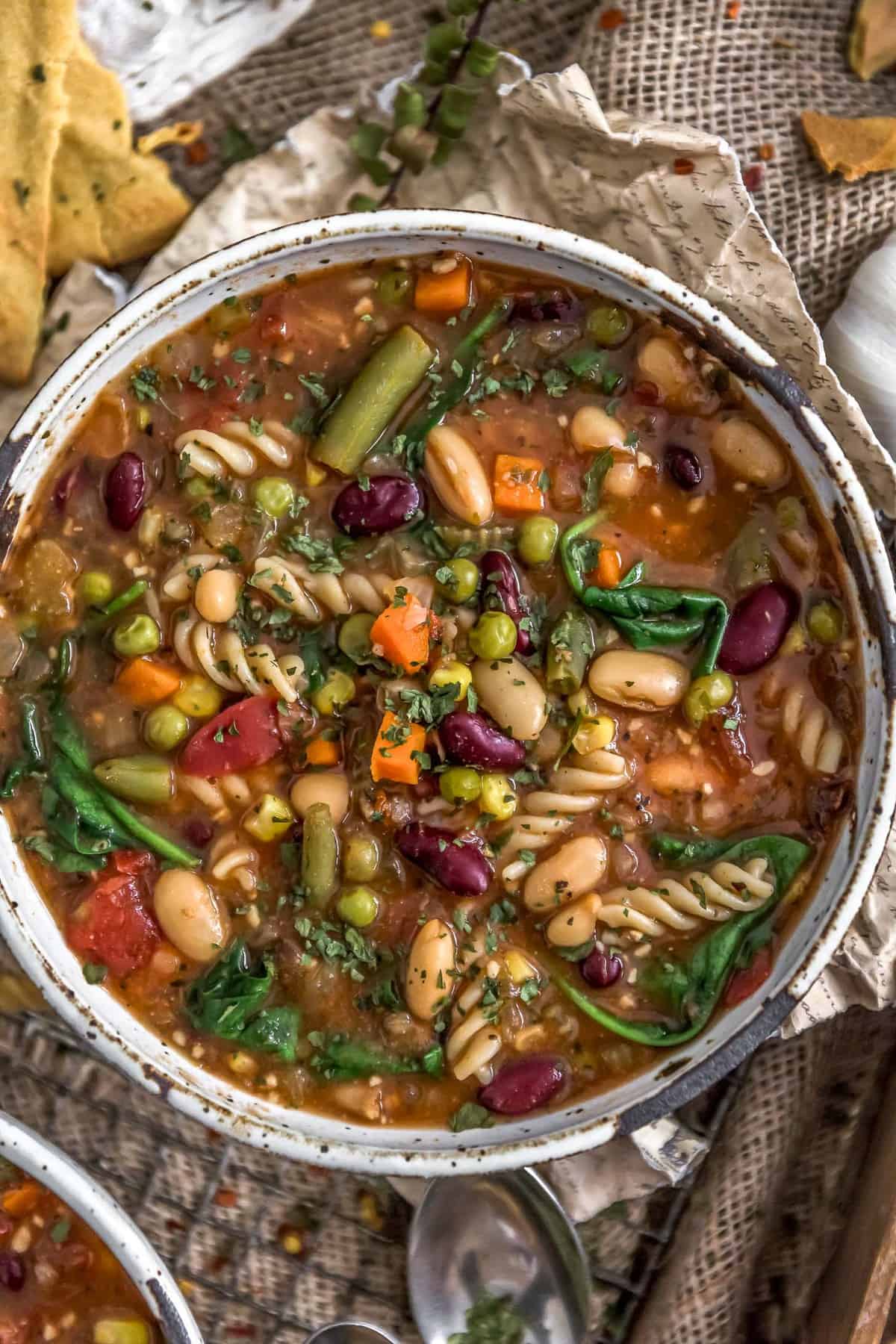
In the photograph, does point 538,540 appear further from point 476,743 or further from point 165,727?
point 165,727

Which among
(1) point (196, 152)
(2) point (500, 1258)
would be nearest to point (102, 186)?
(1) point (196, 152)

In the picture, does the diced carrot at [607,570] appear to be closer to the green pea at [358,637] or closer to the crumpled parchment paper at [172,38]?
the green pea at [358,637]

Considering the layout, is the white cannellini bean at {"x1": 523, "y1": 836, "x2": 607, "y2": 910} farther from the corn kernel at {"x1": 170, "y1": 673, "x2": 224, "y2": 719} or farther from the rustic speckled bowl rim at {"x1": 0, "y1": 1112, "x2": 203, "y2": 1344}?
the rustic speckled bowl rim at {"x1": 0, "y1": 1112, "x2": 203, "y2": 1344}

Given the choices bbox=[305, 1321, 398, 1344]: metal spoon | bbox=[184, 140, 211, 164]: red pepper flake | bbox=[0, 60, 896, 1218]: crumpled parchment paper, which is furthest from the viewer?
bbox=[184, 140, 211, 164]: red pepper flake

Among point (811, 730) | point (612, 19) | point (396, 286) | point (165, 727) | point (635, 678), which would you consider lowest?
point (811, 730)

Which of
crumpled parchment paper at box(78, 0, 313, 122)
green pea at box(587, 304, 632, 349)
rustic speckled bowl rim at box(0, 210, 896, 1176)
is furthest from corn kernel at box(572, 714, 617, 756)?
crumpled parchment paper at box(78, 0, 313, 122)

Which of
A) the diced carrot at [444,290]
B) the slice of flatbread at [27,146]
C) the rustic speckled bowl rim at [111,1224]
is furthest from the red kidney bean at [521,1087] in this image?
the slice of flatbread at [27,146]

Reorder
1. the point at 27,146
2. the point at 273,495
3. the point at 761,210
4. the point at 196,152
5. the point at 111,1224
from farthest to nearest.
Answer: the point at 196,152 < the point at 761,210 < the point at 27,146 < the point at 111,1224 < the point at 273,495
